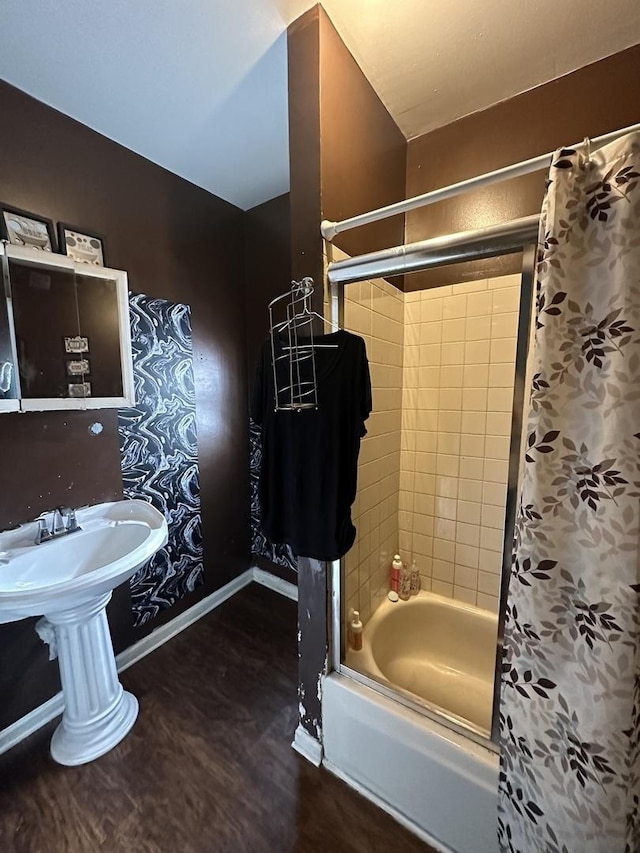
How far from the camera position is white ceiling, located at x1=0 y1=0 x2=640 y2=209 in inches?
42.7

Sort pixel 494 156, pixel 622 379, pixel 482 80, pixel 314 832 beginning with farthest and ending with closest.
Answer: pixel 494 156
pixel 482 80
pixel 314 832
pixel 622 379

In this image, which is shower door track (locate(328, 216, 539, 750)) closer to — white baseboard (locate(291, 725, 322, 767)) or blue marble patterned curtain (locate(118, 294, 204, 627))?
white baseboard (locate(291, 725, 322, 767))

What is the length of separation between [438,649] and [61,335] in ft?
7.46

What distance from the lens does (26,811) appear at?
1172 mm

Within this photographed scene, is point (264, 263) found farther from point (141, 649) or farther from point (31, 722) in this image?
point (31, 722)

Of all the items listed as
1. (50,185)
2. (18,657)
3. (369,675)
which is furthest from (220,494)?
(50,185)

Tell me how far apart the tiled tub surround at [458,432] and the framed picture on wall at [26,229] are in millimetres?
1591

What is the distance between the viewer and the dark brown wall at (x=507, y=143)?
1.26 meters

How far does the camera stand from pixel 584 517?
712 millimetres

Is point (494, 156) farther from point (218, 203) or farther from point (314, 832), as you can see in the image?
point (314, 832)

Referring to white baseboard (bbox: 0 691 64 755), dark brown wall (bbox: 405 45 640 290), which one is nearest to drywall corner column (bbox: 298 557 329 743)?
white baseboard (bbox: 0 691 64 755)

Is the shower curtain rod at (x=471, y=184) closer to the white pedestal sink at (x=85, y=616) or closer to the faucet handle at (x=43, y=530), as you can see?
the white pedestal sink at (x=85, y=616)

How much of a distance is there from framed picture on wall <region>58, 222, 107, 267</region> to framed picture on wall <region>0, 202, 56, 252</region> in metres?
0.04

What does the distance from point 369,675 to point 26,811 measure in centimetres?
124
